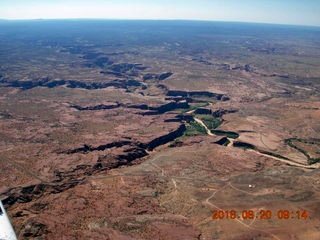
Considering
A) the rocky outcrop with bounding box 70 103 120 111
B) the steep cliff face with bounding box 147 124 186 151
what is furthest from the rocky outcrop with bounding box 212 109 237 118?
the rocky outcrop with bounding box 70 103 120 111

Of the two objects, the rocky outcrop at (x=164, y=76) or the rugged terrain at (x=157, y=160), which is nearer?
the rugged terrain at (x=157, y=160)

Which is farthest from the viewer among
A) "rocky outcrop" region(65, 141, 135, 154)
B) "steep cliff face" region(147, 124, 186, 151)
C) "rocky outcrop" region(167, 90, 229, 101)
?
"rocky outcrop" region(167, 90, 229, 101)

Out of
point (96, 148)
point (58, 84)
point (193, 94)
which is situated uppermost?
point (96, 148)

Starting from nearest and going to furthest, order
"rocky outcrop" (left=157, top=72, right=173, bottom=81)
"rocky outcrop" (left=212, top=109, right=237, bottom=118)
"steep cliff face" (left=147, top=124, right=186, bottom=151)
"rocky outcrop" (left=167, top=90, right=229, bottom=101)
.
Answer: "steep cliff face" (left=147, top=124, right=186, bottom=151), "rocky outcrop" (left=212, top=109, right=237, bottom=118), "rocky outcrop" (left=167, top=90, right=229, bottom=101), "rocky outcrop" (left=157, top=72, right=173, bottom=81)

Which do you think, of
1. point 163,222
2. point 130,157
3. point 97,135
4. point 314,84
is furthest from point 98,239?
point 314,84

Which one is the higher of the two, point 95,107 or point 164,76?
point 164,76

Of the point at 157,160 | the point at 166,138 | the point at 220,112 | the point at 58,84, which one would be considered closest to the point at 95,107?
the point at 166,138

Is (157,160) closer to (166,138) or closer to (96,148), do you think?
(96,148)

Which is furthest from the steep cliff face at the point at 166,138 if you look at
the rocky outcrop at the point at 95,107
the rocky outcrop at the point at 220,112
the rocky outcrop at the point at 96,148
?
the rocky outcrop at the point at 95,107

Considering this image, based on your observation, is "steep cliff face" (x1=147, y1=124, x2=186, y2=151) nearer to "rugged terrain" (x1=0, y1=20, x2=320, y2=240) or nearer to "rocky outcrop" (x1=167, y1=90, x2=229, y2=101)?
"rugged terrain" (x1=0, y1=20, x2=320, y2=240)

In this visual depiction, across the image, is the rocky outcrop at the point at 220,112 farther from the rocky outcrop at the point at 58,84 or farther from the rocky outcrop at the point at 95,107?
the rocky outcrop at the point at 58,84

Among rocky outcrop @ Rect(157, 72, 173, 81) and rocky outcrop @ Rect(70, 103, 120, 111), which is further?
rocky outcrop @ Rect(157, 72, 173, 81)
